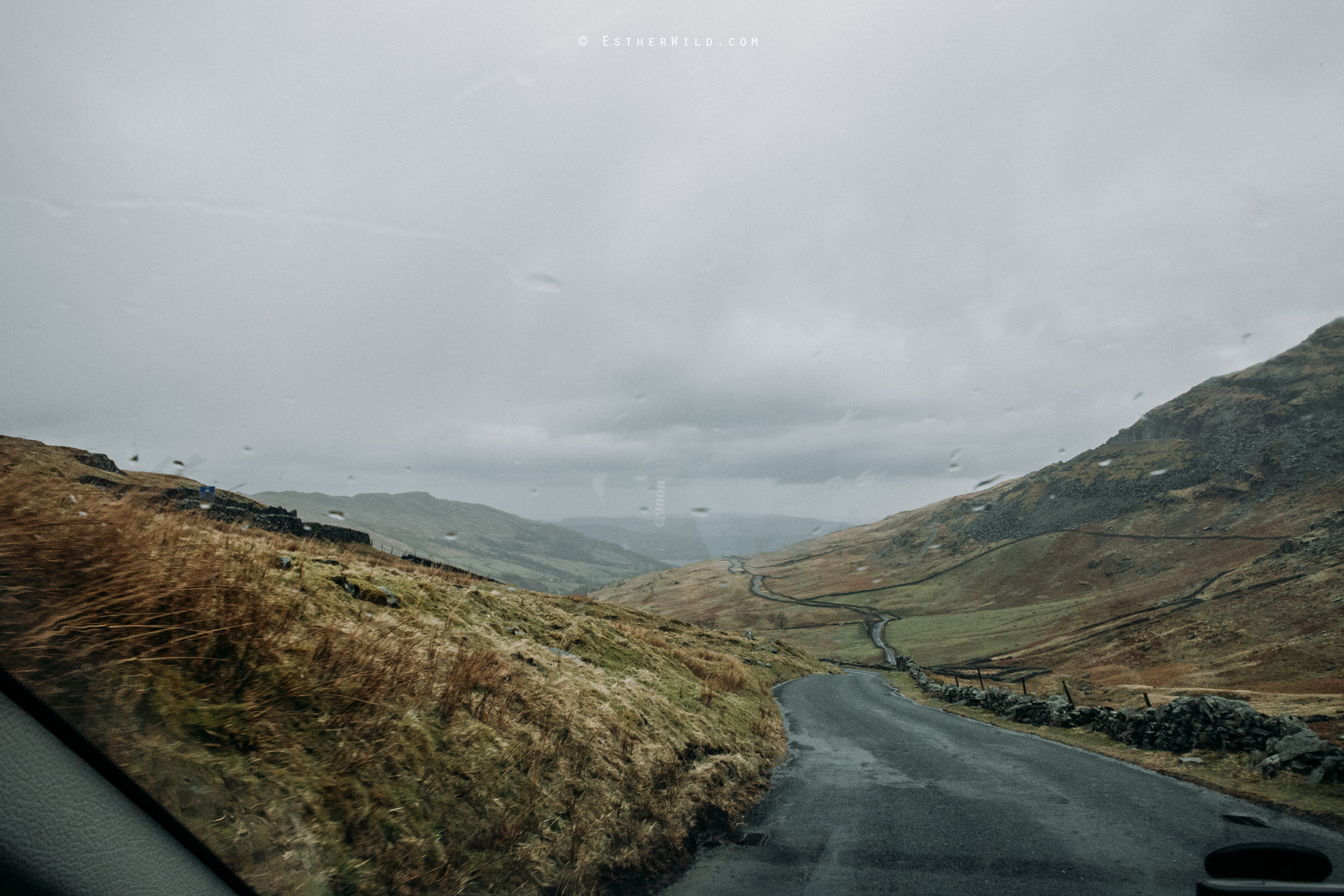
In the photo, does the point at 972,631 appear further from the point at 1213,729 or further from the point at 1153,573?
the point at 1213,729

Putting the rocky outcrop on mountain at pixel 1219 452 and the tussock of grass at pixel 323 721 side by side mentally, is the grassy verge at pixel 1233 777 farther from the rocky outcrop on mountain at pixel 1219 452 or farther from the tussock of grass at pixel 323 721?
the rocky outcrop on mountain at pixel 1219 452

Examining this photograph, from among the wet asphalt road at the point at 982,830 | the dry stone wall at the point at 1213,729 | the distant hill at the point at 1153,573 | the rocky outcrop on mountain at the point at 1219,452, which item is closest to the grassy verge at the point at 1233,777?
the dry stone wall at the point at 1213,729

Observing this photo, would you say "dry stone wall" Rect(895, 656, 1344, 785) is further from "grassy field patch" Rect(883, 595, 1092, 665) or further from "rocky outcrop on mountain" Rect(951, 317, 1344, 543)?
"rocky outcrop on mountain" Rect(951, 317, 1344, 543)

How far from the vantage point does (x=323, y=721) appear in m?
5.38

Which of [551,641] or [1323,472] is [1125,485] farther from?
[551,641]

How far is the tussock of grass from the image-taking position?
11.8 feet

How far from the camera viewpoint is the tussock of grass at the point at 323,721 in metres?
3.60

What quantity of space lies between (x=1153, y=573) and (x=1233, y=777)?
125487mm

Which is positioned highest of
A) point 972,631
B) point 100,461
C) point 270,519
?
point 100,461

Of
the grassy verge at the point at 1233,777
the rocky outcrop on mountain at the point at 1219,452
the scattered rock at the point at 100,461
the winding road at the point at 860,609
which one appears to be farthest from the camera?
the rocky outcrop on mountain at the point at 1219,452

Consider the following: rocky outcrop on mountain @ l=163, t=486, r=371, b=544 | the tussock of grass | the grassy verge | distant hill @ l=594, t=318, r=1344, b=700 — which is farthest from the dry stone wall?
rocky outcrop on mountain @ l=163, t=486, r=371, b=544

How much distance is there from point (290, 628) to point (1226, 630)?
270ft

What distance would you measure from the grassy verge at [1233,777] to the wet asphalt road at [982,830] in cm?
41

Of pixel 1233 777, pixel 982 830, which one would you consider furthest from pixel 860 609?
pixel 982 830
